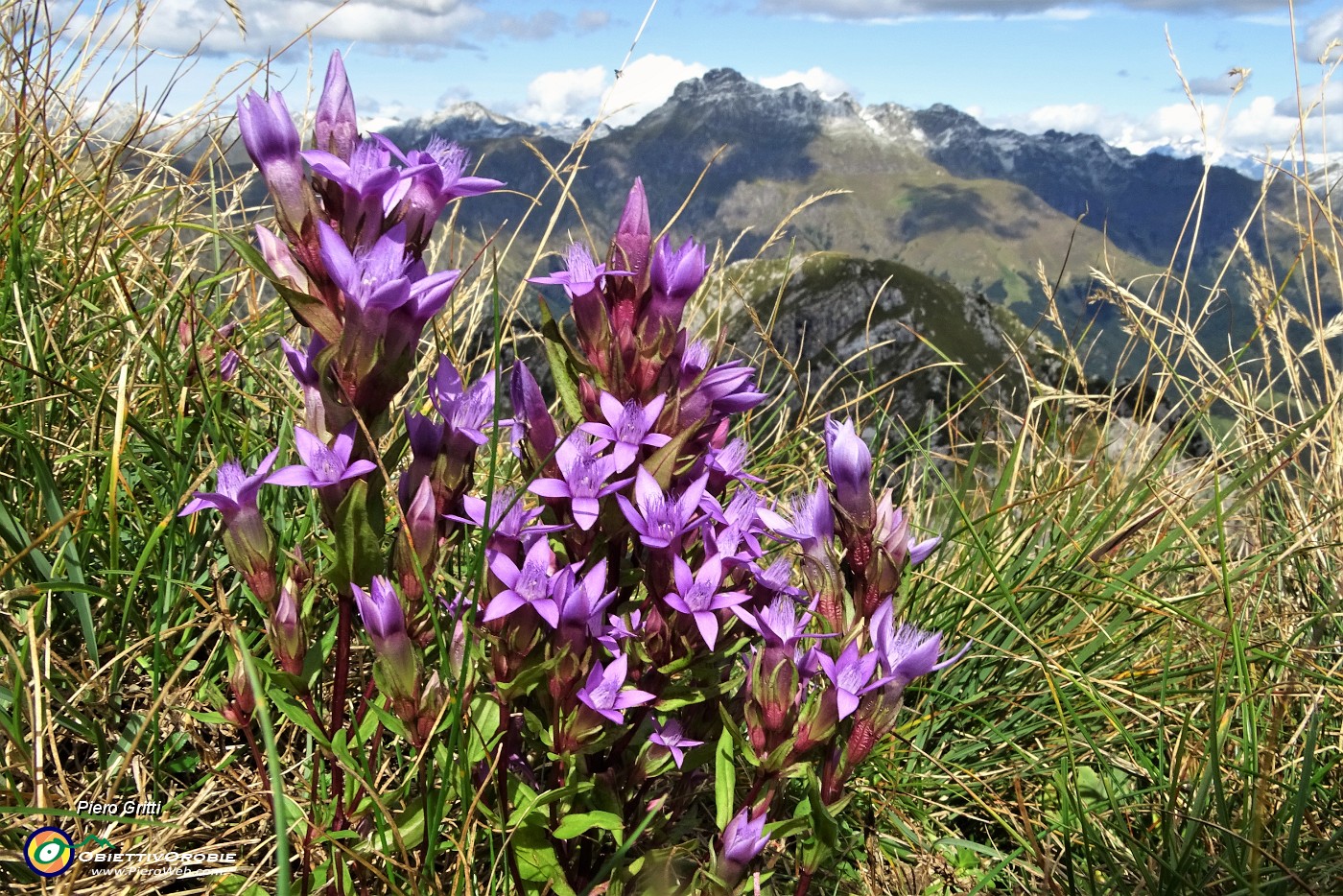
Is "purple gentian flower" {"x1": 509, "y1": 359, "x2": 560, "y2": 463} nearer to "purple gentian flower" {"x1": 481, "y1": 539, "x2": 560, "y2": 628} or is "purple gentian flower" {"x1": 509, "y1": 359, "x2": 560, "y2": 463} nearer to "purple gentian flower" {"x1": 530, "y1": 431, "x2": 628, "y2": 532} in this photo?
"purple gentian flower" {"x1": 530, "y1": 431, "x2": 628, "y2": 532}

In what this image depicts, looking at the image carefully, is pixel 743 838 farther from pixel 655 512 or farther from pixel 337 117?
pixel 337 117

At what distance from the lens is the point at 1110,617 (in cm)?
338

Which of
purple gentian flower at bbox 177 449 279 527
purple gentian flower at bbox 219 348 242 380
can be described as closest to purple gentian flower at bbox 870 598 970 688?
purple gentian flower at bbox 177 449 279 527

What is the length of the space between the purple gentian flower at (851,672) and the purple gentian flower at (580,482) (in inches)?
19.3

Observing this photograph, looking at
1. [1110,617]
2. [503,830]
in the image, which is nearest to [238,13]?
[503,830]

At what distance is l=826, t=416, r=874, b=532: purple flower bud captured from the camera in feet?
5.71

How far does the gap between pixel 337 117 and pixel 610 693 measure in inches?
43.2

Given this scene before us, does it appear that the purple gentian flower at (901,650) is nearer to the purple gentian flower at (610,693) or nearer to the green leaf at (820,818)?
the green leaf at (820,818)

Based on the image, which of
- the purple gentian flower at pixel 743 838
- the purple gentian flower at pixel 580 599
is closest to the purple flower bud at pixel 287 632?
the purple gentian flower at pixel 580 599

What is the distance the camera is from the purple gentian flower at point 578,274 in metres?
1.68

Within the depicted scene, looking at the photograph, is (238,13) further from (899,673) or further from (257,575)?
(899,673)

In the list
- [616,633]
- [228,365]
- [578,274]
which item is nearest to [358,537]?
[616,633]

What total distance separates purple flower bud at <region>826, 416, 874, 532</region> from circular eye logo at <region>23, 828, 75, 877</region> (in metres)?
1.69

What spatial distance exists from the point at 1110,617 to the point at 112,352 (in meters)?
3.49
